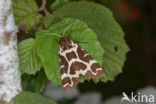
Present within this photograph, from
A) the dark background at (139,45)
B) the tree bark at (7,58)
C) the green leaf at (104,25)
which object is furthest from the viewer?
the dark background at (139,45)

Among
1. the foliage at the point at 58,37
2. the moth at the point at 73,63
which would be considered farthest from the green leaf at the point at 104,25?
the moth at the point at 73,63

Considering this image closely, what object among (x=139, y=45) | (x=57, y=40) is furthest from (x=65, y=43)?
(x=139, y=45)

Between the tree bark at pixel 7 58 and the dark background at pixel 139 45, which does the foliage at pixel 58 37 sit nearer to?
the tree bark at pixel 7 58

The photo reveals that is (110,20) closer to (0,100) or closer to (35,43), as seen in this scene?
(35,43)

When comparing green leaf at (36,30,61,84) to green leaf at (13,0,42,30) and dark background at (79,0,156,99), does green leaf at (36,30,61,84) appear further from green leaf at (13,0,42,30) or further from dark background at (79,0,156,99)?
dark background at (79,0,156,99)

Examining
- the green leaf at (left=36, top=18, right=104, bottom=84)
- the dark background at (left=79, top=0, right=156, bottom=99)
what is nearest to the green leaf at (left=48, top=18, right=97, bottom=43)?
the green leaf at (left=36, top=18, right=104, bottom=84)
